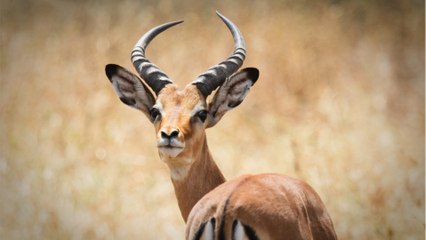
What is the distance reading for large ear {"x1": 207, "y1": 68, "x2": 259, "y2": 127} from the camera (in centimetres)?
480

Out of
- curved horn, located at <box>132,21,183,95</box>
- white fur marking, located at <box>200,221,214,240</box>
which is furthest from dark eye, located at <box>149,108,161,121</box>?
white fur marking, located at <box>200,221,214,240</box>

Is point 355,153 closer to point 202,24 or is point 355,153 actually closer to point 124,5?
point 202,24

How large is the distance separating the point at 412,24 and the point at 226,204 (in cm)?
383

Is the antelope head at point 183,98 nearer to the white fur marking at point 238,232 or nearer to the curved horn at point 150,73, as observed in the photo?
the curved horn at point 150,73

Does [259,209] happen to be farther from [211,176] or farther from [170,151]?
[211,176]

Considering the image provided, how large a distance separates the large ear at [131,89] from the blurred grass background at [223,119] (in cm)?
180

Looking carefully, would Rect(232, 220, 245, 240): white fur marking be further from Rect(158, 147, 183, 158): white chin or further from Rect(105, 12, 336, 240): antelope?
Rect(158, 147, 183, 158): white chin

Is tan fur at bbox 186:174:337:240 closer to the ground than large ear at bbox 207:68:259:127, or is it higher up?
closer to the ground

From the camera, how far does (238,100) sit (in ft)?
16.0

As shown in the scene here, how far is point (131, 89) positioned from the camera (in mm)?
4973

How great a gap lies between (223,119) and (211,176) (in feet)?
6.93

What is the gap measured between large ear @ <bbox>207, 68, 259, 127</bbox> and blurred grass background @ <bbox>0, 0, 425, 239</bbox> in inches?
71.1

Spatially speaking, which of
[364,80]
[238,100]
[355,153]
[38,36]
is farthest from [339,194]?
[38,36]

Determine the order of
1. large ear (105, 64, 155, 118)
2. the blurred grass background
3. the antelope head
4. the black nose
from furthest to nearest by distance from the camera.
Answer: the blurred grass background, large ear (105, 64, 155, 118), the antelope head, the black nose
